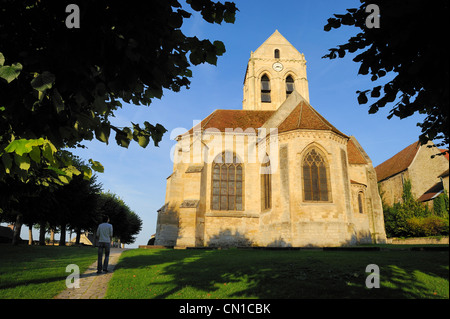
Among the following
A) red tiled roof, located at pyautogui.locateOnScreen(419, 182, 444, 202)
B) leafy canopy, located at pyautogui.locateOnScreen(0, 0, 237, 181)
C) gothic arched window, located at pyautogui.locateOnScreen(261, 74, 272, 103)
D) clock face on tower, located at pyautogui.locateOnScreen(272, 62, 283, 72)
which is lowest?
leafy canopy, located at pyautogui.locateOnScreen(0, 0, 237, 181)

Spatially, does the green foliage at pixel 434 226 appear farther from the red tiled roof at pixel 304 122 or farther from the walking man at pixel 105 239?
the red tiled roof at pixel 304 122

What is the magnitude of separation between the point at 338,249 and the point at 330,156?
7147mm

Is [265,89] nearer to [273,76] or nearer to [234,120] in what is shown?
[273,76]

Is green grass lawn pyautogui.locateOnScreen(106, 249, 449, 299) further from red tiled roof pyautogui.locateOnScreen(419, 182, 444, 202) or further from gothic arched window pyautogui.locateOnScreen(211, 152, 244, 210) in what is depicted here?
gothic arched window pyautogui.locateOnScreen(211, 152, 244, 210)

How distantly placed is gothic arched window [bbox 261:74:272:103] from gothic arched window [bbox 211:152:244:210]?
10720 millimetres

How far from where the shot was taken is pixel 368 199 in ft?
72.4

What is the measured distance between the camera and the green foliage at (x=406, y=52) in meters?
2.51

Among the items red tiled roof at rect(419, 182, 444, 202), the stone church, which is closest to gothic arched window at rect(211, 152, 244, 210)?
the stone church

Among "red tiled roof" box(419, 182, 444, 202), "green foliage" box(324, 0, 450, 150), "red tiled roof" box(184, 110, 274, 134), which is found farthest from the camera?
"red tiled roof" box(184, 110, 274, 134)

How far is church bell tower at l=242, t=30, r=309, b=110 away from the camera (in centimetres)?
3025

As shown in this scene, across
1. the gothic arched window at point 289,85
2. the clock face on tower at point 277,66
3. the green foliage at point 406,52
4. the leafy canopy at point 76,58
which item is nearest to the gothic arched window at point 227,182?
the gothic arched window at point 289,85

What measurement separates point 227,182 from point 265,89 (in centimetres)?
1388
